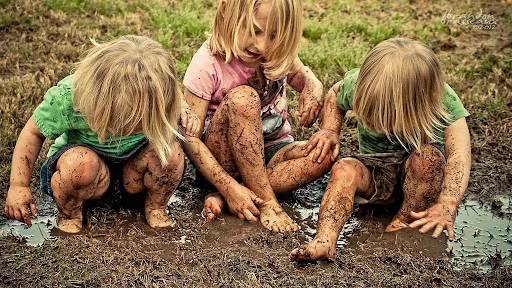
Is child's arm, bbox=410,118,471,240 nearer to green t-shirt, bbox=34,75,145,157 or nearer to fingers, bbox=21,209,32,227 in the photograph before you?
green t-shirt, bbox=34,75,145,157

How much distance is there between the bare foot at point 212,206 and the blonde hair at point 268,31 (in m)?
0.75

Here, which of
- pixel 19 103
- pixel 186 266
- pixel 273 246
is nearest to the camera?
pixel 186 266

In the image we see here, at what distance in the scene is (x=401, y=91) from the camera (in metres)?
3.76

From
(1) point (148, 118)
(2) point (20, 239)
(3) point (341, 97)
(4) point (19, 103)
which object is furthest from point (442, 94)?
(4) point (19, 103)

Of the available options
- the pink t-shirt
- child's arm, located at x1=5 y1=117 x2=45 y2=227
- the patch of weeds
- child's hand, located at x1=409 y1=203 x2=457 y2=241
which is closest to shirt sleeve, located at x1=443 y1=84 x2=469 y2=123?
child's hand, located at x1=409 y1=203 x2=457 y2=241

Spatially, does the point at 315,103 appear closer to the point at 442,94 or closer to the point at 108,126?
the point at 442,94

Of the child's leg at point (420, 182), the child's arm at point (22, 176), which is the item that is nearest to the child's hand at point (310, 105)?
the child's leg at point (420, 182)

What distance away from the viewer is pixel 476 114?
5441 millimetres

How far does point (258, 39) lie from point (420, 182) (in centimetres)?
114

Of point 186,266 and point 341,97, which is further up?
point 341,97

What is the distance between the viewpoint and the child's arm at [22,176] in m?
3.74

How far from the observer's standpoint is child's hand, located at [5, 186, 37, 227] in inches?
147

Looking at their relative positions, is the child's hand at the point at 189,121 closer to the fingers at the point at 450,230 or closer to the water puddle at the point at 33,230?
the water puddle at the point at 33,230

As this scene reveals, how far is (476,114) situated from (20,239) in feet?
10.9
